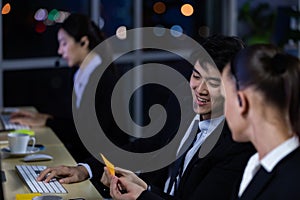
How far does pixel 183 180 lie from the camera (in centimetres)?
205

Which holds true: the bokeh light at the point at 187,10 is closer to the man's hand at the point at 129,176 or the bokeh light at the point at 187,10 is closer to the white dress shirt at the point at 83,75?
the white dress shirt at the point at 83,75

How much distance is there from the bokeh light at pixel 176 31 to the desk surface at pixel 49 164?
204 cm

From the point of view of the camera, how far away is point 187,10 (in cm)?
494

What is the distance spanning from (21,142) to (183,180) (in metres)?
0.80

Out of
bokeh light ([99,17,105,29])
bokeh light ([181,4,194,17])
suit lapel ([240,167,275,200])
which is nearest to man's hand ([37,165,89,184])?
suit lapel ([240,167,275,200])

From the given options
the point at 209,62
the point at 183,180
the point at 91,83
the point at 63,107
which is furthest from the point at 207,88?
the point at 63,107

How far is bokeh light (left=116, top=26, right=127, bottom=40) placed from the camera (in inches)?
185

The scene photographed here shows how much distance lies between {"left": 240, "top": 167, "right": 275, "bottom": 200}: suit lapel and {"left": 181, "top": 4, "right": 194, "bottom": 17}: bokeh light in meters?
3.52

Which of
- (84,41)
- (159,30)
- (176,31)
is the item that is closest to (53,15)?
(159,30)

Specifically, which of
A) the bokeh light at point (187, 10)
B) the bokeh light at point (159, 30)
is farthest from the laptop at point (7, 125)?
the bokeh light at point (187, 10)

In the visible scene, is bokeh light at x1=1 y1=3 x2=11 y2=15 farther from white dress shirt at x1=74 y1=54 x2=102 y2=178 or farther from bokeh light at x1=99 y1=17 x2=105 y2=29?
white dress shirt at x1=74 y1=54 x2=102 y2=178

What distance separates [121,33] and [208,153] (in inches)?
115

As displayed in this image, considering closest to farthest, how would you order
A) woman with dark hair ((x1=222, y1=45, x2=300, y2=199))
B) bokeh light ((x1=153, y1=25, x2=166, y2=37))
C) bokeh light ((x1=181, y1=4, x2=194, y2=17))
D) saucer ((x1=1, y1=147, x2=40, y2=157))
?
1. woman with dark hair ((x1=222, y1=45, x2=300, y2=199))
2. saucer ((x1=1, y1=147, x2=40, y2=157))
3. bokeh light ((x1=153, y1=25, x2=166, y2=37))
4. bokeh light ((x1=181, y1=4, x2=194, y2=17))

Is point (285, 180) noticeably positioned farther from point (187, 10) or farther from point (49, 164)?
point (187, 10)
